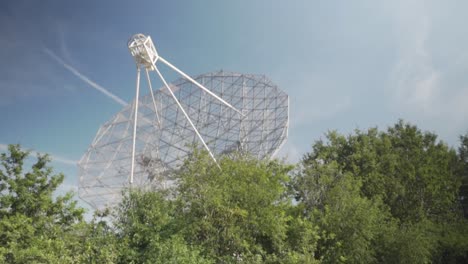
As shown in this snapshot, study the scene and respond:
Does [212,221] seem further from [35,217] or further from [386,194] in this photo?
[386,194]

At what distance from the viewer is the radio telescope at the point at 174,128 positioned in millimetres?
35469

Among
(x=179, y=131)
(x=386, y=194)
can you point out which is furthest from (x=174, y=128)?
(x=386, y=194)

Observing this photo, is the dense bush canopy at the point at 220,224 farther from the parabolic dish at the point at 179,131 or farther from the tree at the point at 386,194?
the parabolic dish at the point at 179,131

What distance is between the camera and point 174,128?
40438 millimetres

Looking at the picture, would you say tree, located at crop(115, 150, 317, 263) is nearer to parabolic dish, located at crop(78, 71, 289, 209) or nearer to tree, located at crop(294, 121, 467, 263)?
tree, located at crop(294, 121, 467, 263)

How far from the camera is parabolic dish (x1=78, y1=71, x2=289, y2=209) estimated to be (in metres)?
36.7

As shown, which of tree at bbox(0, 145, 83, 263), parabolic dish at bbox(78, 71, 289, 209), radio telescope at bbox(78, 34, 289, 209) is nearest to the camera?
tree at bbox(0, 145, 83, 263)

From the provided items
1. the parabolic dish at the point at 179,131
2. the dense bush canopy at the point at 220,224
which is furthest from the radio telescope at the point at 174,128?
the dense bush canopy at the point at 220,224

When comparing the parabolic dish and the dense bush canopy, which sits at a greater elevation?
the parabolic dish

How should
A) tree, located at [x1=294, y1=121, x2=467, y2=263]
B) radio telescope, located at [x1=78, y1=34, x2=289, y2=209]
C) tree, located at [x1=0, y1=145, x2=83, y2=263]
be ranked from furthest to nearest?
radio telescope, located at [x1=78, y1=34, x2=289, y2=209], tree, located at [x1=294, y1=121, x2=467, y2=263], tree, located at [x1=0, y1=145, x2=83, y2=263]

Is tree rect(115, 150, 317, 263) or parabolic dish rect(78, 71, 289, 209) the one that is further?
parabolic dish rect(78, 71, 289, 209)

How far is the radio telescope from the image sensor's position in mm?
35469

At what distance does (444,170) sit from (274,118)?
21450mm

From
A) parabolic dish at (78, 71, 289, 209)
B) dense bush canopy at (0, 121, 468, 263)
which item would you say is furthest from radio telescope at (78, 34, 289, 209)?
dense bush canopy at (0, 121, 468, 263)
